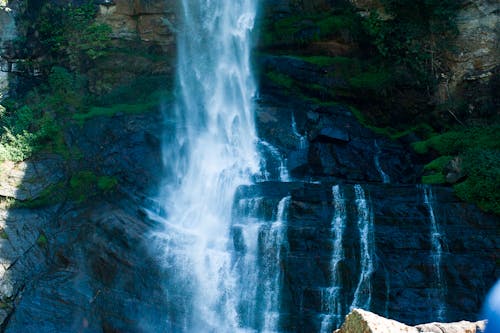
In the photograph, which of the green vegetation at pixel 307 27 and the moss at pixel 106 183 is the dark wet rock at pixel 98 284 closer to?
the moss at pixel 106 183

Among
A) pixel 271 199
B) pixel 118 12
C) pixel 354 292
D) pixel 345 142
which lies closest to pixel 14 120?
pixel 118 12

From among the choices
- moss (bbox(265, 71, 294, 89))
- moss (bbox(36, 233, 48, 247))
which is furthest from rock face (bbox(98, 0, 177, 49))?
moss (bbox(36, 233, 48, 247))

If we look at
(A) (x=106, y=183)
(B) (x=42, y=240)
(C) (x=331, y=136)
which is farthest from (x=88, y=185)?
(C) (x=331, y=136)

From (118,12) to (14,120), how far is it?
271 inches

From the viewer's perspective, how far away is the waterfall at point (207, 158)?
15297 millimetres

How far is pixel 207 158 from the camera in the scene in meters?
20.1

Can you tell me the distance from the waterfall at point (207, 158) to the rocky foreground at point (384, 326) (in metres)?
9.04

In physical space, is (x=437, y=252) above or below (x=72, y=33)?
below

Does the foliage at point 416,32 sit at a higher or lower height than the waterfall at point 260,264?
higher

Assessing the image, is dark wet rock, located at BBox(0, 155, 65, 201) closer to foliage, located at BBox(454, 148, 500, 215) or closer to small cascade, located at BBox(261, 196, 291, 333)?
small cascade, located at BBox(261, 196, 291, 333)

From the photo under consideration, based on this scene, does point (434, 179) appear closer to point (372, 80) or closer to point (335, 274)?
point (335, 274)

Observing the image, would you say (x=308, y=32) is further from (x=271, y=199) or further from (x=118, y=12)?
(x=271, y=199)

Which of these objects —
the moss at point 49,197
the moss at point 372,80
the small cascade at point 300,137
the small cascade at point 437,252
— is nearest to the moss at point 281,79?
the small cascade at point 300,137

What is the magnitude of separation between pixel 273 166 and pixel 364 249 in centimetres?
559
